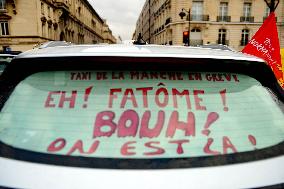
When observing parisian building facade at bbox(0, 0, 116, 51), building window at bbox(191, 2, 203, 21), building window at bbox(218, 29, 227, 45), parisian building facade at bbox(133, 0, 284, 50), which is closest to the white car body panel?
parisian building facade at bbox(0, 0, 116, 51)

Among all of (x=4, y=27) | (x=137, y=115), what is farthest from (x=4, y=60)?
(x=4, y=27)

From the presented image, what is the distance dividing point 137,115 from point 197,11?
39044mm

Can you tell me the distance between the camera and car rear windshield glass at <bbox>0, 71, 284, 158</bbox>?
1265 mm

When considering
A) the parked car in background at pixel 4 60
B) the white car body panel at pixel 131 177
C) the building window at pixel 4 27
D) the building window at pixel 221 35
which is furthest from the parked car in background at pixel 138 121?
the building window at pixel 221 35

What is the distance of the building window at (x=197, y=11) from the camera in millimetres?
38125

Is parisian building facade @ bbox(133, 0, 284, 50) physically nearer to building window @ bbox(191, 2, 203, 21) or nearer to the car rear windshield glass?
building window @ bbox(191, 2, 203, 21)

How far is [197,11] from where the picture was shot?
38281 mm

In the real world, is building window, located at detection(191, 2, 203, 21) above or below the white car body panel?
above

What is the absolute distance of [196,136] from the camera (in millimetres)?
1307

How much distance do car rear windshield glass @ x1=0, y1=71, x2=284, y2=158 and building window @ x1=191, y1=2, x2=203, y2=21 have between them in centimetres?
3864

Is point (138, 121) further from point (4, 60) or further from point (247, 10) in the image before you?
point (247, 10)

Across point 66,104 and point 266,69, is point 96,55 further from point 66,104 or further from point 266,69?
point 266,69

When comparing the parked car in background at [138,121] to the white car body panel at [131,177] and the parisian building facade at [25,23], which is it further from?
the parisian building facade at [25,23]

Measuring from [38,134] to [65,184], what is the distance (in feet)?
1.05
